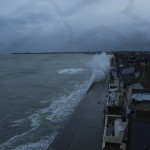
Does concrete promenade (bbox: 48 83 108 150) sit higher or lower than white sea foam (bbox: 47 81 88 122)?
higher

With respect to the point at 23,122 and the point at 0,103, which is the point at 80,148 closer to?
the point at 23,122

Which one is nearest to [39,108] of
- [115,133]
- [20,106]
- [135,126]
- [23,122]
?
[20,106]

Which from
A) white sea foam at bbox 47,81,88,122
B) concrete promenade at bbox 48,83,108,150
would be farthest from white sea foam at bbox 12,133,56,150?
white sea foam at bbox 47,81,88,122

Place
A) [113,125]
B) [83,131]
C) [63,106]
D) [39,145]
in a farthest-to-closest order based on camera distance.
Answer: [63,106] < [83,131] < [113,125] < [39,145]

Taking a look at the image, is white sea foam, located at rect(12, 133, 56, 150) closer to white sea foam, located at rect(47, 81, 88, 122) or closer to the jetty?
the jetty

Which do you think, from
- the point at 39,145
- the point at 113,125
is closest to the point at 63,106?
the point at 113,125

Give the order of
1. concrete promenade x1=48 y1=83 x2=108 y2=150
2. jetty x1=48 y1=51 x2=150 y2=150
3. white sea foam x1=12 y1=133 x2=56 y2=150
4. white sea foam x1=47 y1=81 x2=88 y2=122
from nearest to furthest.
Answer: jetty x1=48 y1=51 x2=150 y2=150, concrete promenade x1=48 y1=83 x2=108 y2=150, white sea foam x1=12 y1=133 x2=56 y2=150, white sea foam x1=47 y1=81 x2=88 y2=122

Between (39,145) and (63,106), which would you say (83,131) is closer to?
(39,145)
